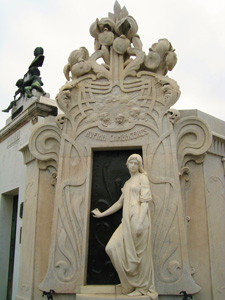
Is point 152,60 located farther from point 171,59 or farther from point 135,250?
point 135,250

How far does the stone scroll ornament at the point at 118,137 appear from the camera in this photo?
6184mm

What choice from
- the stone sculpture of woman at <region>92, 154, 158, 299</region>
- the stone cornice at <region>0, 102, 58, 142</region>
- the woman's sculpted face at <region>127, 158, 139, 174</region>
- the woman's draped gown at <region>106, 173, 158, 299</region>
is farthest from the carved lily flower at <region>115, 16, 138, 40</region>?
the woman's draped gown at <region>106, 173, 158, 299</region>

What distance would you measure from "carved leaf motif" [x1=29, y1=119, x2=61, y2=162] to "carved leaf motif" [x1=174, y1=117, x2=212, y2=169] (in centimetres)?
282

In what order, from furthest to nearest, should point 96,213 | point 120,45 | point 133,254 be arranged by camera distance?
point 120,45 < point 96,213 < point 133,254

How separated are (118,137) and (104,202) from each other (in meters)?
1.48

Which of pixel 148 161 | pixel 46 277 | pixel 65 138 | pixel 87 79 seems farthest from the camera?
pixel 87 79

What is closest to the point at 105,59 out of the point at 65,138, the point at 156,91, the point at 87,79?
the point at 87,79

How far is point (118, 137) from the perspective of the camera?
6.95 meters

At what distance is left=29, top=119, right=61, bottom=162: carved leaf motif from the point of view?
7266mm

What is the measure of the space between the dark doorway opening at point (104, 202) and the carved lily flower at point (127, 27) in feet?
10.5

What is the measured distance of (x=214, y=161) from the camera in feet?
24.1

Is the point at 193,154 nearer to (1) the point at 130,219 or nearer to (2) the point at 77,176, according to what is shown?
(1) the point at 130,219

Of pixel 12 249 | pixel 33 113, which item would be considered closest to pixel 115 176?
pixel 33 113

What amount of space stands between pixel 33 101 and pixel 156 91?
4.85 metres
